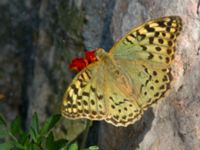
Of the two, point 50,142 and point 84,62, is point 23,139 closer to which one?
point 50,142

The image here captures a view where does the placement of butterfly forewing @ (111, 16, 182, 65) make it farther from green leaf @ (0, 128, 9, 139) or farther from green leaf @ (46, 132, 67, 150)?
green leaf @ (0, 128, 9, 139)

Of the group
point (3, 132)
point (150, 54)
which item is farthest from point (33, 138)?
point (150, 54)

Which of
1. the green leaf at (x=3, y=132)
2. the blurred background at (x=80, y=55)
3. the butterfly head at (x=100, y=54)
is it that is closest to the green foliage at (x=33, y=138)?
the green leaf at (x=3, y=132)

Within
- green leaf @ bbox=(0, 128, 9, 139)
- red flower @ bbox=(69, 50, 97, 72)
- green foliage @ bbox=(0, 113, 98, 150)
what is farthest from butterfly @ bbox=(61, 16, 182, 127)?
green leaf @ bbox=(0, 128, 9, 139)

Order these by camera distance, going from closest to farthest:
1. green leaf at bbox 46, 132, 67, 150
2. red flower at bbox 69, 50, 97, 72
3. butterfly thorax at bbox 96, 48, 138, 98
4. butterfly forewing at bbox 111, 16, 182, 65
→ butterfly forewing at bbox 111, 16, 182, 65
butterfly thorax at bbox 96, 48, 138, 98
red flower at bbox 69, 50, 97, 72
green leaf at bbox 46, 132, 67, 150

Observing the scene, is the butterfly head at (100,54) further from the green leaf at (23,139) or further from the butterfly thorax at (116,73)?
the green leaf at (23,139)

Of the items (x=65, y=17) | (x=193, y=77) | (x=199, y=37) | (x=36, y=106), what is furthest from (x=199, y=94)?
(x=36, y=106)
